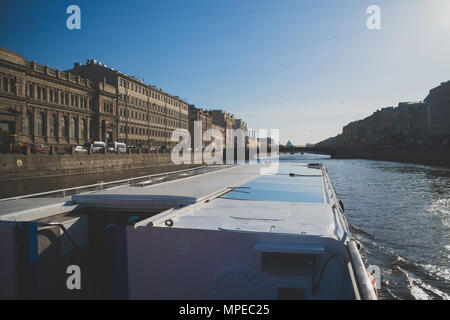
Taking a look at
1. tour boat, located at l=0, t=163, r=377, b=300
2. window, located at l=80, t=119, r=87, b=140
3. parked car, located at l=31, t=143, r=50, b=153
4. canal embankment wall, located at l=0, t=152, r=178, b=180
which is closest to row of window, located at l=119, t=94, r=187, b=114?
window, located at l=80, t=119, r=87, b=140

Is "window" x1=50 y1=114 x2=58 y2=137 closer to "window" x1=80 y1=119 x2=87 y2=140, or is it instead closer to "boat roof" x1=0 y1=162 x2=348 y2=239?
"window" x1=80 y1=119 x2=87 y2=140

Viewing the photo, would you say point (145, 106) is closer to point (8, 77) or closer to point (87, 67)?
point (87, 67)

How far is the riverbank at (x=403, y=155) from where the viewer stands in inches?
1818

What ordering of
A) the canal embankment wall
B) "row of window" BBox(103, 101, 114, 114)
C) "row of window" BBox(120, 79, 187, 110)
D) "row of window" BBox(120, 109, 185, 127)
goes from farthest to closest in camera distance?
"row of window" BBox(120, 79, 187, 110)
"row of window" BBox(120, 109, 185, 127)
"row of window" BBox(103, 101, 114, 114)
the canal embankment wall

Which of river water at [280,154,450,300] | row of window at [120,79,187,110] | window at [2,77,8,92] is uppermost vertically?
row of window at [120,79,187,110]

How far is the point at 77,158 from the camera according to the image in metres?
28.6

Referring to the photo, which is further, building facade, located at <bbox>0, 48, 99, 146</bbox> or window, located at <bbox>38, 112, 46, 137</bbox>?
window, located at <bbox>38, 112, 46, 137</bbox>

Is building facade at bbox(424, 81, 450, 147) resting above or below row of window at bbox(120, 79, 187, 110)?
below

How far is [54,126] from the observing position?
38688 millimetres

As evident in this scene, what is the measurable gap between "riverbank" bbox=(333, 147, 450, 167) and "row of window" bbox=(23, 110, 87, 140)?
48.0 meters

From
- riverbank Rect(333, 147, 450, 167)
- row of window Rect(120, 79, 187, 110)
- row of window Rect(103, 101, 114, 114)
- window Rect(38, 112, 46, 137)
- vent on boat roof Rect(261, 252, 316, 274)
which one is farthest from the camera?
row of window Rect(120, 79, 187, 110)

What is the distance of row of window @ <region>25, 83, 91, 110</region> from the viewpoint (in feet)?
116

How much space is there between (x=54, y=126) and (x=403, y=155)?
56.7 metres

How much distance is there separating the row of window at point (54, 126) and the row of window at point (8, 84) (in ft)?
10.2
